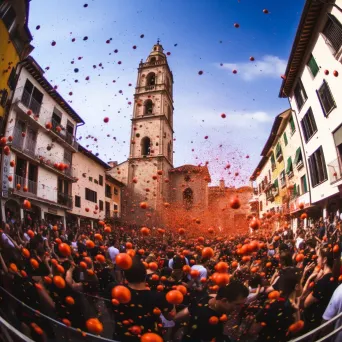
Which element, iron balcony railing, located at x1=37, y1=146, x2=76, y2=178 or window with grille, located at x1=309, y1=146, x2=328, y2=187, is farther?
iron balcony railing, located at x1=37, y1=146, x2=76, y2=178

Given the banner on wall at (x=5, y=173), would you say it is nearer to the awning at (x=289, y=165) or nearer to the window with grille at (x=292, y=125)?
the awning at (x=289, y=165)

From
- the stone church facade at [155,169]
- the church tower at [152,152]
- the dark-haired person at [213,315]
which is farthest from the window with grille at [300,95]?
the church tower at [152,152]

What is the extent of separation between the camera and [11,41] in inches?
Answer: 157

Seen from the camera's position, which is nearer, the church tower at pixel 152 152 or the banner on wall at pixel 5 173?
the banner on wall at pixel 5 173

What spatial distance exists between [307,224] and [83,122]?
5082mm

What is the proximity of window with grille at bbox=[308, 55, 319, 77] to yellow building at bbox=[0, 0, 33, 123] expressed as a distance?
521 centimetres

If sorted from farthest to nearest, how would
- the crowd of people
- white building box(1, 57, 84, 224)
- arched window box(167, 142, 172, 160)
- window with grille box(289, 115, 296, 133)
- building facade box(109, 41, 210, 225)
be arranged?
arched window box(167, 142, 172, 160)
building facade box(109, 41, 210, 225)
window with grille box(289, 115, 296, 133)
white building box(1, 57, 84, 224)
the crowd of people

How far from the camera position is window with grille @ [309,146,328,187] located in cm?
456

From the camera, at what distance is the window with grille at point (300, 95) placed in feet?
17.1

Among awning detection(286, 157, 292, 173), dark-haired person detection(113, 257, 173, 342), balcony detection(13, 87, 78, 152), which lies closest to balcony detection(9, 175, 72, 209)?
balcony detection(13, 87, 78, 152)

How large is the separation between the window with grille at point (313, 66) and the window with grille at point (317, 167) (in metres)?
1.66

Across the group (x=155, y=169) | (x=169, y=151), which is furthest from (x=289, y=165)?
(x=169, y=151)

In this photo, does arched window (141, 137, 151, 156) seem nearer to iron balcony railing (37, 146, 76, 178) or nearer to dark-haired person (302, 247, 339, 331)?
iron balcony railing (37, 146, 76, 178)

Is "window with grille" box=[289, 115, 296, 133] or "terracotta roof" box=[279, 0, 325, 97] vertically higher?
"terracotta roof" box=[279, 0, 325, 97]
